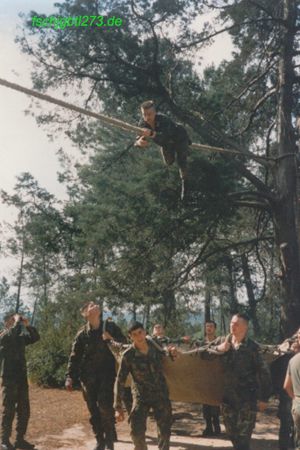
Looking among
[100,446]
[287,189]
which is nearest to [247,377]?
[100,446]

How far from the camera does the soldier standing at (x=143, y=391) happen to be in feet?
17.4

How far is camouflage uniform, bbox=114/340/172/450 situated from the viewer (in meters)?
5.31

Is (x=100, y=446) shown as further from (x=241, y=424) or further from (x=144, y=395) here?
(x=241, y=424)

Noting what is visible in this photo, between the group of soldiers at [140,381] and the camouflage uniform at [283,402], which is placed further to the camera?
the camouflage uniform at [283,402]

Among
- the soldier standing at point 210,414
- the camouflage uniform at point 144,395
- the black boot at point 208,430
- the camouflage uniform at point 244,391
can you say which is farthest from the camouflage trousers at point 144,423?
the black boot at point 208,430

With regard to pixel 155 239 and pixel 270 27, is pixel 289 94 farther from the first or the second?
pixel 155 239

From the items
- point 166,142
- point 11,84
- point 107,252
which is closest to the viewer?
point 11,84

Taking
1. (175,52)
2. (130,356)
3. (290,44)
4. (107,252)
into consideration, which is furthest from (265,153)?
(130,356)

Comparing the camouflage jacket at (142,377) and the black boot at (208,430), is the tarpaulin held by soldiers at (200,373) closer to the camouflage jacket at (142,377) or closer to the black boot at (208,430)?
the camouflage jacket at (142,377)

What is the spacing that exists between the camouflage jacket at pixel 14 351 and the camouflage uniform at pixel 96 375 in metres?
1.09

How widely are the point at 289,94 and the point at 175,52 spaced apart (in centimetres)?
256

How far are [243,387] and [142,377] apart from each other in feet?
3.54

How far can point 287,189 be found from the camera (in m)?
10.3

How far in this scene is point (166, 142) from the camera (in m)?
7.19
